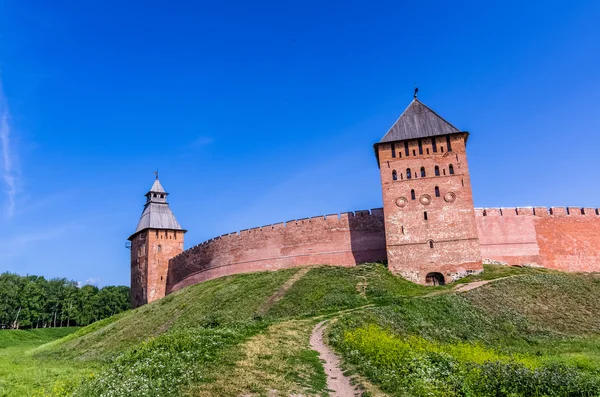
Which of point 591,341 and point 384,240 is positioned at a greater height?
point 384,240

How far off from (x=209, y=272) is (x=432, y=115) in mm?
19611

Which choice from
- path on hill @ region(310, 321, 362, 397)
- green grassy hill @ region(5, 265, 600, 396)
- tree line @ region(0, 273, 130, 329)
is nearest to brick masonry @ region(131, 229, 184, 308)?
green grassy hill @ region(5, 265, 600, 396)

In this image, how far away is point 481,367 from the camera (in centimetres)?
868

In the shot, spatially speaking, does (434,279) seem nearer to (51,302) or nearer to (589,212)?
(589,212)

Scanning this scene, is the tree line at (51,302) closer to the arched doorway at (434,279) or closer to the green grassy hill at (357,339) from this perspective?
the green grassy hill at (357,339)

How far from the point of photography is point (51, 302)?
58125mm

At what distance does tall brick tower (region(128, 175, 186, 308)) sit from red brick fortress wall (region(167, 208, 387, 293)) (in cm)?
611

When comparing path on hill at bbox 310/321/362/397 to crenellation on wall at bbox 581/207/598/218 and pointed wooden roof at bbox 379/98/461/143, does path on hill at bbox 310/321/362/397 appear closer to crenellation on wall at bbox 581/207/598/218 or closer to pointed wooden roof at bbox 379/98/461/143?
pointed wooden roof at bbox 379/98/461/143

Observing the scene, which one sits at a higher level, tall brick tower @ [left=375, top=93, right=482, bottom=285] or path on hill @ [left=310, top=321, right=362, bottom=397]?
tall brick tower @ [left=375, top=93, right=482, bottom=285]

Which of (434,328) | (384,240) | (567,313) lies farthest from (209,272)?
(567,313)

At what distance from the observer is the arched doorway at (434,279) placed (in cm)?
2447

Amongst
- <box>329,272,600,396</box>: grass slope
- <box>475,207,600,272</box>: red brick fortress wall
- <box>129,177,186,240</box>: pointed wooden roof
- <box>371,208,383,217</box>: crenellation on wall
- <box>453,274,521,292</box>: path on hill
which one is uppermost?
<box>129,177,186,240</box>: pointed wooden roof

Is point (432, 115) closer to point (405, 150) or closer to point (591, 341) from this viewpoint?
point (405, 150)

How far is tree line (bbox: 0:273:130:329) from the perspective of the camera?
54281 mm
